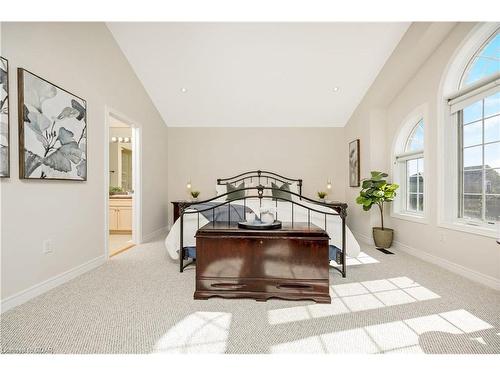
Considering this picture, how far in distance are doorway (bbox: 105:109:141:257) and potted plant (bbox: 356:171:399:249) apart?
3.68 metres

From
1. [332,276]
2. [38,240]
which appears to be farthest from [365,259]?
[38,240]

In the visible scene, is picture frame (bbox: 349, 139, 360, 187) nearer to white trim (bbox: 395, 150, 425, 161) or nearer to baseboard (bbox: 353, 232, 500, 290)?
white trim (bbox: 395, 150, 425, 161)

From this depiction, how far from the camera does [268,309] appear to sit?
188cm

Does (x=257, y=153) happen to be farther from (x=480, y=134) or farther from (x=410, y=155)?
(x=480, y=134)

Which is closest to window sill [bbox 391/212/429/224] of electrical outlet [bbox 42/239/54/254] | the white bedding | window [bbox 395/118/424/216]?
window [bbox 395/118/424/216]

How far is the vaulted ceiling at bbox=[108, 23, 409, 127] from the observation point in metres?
3.20

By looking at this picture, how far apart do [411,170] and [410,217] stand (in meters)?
0.79

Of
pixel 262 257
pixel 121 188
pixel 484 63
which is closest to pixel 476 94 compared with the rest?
pixel 484 63

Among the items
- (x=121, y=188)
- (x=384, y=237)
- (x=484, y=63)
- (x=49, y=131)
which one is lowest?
(x=384, y=237)

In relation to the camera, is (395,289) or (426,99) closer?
(395,289)

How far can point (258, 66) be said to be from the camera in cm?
378
